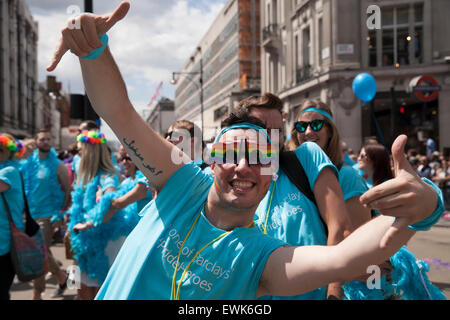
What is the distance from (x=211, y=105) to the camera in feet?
194

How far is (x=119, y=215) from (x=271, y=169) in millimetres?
3020

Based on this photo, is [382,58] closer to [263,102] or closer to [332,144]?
[332,144]

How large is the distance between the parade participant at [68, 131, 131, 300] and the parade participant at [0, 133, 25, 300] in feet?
1.84

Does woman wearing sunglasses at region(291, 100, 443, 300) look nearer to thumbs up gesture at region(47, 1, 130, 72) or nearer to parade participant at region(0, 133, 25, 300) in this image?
thumbs up gesture at region(47, 1, 130, 72)

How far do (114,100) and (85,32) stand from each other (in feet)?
0.90

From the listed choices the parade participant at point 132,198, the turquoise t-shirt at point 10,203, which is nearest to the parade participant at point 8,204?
the turquoise t-shirt at point 10,203

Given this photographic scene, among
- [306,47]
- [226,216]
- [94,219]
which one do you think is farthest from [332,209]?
[306,47]

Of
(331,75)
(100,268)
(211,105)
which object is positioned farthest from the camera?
(211,105)

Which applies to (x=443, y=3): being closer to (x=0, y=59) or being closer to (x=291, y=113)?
(x=291, y=113)

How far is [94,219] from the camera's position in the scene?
13.7 feet

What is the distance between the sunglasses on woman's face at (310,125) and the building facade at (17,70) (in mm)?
34688

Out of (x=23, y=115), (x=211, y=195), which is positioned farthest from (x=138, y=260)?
(x=23, y=115)

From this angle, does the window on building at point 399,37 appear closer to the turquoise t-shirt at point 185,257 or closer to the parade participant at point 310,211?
the parade participant at point 310,211

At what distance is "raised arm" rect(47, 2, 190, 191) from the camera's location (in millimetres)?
1416
